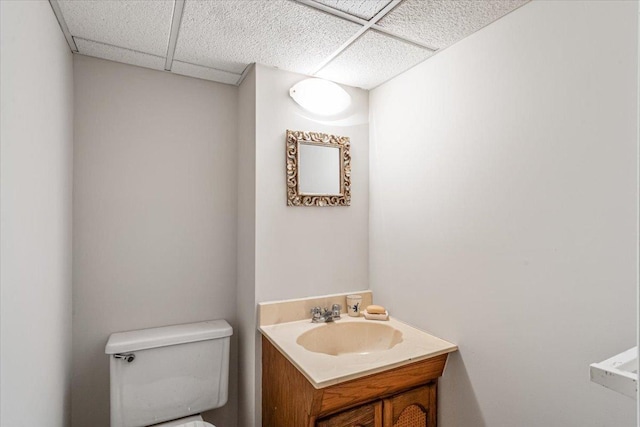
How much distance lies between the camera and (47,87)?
3.99 ft

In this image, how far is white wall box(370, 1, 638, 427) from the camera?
0.99 m

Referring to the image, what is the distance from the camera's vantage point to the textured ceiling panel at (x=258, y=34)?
1.29 meters

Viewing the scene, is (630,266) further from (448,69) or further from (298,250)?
(298,250)

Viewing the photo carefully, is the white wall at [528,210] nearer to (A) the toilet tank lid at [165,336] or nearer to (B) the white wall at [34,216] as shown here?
(A) the toilet tank lid at [165,336]

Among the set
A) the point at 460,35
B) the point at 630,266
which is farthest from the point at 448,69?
the point at 630,266

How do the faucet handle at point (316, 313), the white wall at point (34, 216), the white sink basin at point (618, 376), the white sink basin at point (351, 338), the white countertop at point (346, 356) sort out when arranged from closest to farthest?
the white sink basin at point (618, 376), the white wall at point (34, 216), the white countertop at point (346, 356), the white sink basin at point (351, 338), the faucet handle at point (316, 313)

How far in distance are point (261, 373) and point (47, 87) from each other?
5.04 ft

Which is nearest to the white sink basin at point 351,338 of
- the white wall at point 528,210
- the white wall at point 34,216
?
the white wall at point 528,210

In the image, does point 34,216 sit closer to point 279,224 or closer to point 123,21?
point 123,21

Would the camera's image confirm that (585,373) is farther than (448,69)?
No

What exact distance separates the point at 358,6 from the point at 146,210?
1436mm

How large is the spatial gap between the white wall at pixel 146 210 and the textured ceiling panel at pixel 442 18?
1098 mm

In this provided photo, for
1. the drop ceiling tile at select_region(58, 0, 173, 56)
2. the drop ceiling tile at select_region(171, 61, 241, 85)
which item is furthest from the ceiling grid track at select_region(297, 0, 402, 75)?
the drop ceiling tile at select_region(58, 0, 173, 56)

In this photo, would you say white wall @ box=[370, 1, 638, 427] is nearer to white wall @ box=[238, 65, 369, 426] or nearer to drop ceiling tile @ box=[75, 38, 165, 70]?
white wall @ box=[238, 65, 369, 426]
